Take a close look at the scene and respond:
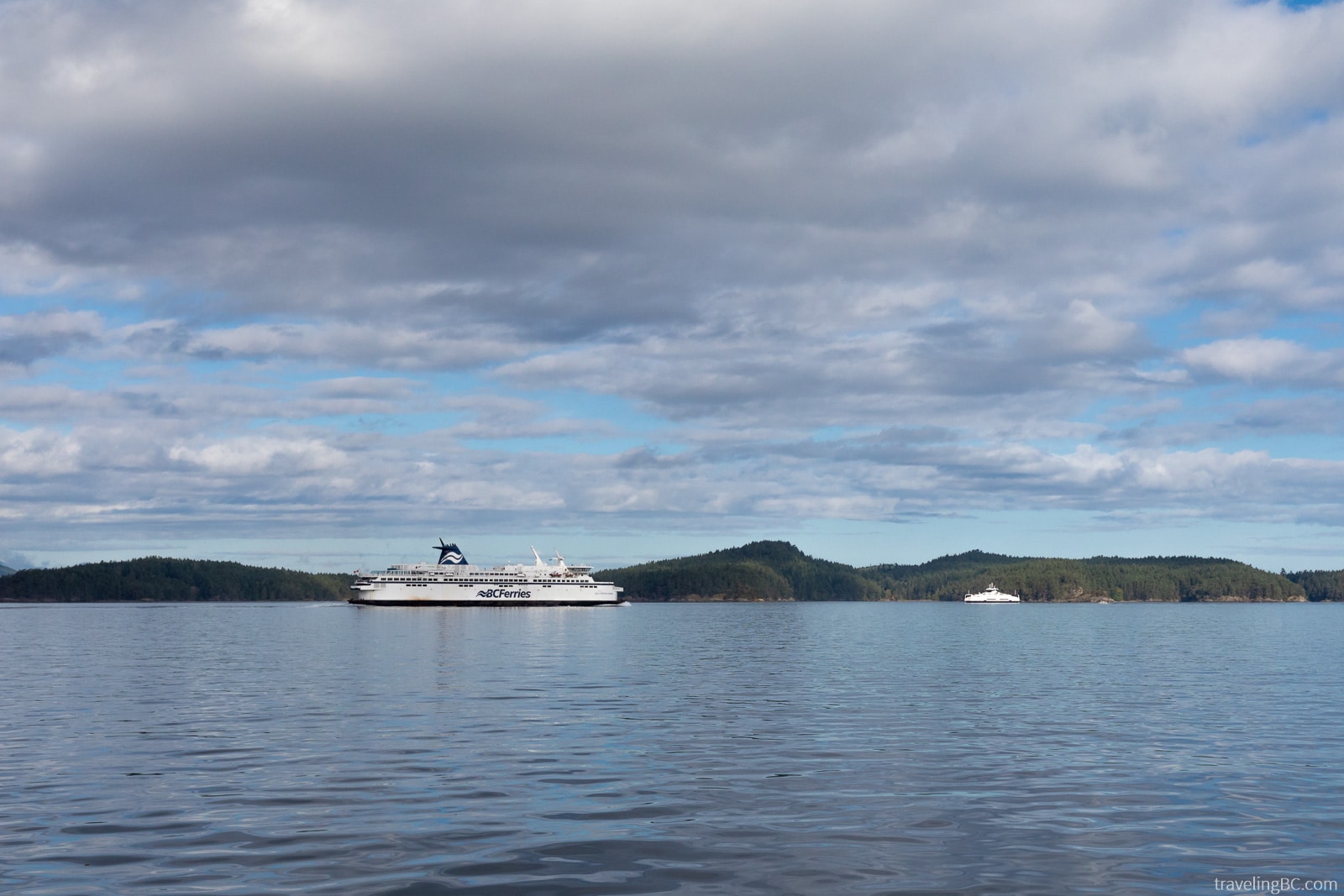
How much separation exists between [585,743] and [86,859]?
679 inches

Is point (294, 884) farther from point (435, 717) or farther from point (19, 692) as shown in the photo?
point (19, 692)

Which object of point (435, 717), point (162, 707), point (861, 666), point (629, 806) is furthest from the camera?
point (861, 666)

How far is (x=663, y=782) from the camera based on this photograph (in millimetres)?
27625

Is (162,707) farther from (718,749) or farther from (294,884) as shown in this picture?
(294,884)

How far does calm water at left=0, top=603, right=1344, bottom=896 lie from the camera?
18.9m

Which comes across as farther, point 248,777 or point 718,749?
point 718,749

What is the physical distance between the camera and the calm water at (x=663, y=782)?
18.9m

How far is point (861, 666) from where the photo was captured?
70188 mm

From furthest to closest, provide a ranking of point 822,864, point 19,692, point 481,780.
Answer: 1. point 19,692
2. point 481,780
3. point 822,864

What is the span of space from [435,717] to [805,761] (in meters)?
17.4

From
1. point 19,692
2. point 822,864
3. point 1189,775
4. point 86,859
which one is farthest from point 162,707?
point 1189,775

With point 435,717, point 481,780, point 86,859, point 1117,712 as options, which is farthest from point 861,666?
point 86,859

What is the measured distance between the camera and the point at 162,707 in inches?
1754

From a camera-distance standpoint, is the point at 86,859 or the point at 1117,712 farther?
the point at 1117,712
